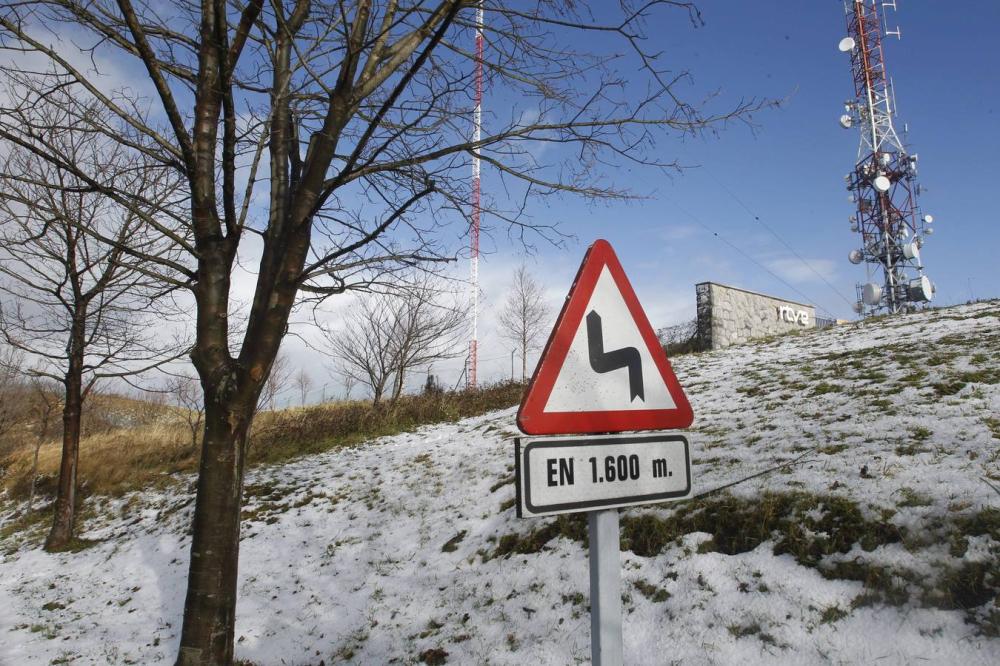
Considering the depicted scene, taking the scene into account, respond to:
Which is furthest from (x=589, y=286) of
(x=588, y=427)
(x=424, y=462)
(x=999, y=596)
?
(x=424, y=462)

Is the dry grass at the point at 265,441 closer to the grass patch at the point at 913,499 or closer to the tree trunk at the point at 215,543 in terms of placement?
the tree trunk at the point at 215,543

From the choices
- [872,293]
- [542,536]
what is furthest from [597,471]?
[872,293]

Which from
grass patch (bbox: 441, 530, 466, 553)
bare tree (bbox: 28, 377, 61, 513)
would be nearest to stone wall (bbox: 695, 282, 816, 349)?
grass patch (bbox: 441, 530, 466, 553)

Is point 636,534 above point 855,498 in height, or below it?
below

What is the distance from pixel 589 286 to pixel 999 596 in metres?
2.58

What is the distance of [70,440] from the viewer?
1018cm

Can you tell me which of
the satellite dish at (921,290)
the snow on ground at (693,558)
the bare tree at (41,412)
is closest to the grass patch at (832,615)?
the snow on ground at (693,558)

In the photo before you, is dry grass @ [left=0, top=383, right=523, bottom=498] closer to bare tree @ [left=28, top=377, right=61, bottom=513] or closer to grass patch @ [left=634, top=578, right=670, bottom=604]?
bare tree @ [left=28, top=377, right=61, bottom=513]

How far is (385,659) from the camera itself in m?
4.14

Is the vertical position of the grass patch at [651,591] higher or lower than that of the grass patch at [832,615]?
lower

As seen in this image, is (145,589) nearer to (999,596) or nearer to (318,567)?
(318,567)

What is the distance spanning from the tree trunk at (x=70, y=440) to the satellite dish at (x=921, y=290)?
107ft

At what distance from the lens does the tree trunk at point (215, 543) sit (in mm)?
3568

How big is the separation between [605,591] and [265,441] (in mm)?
13846
